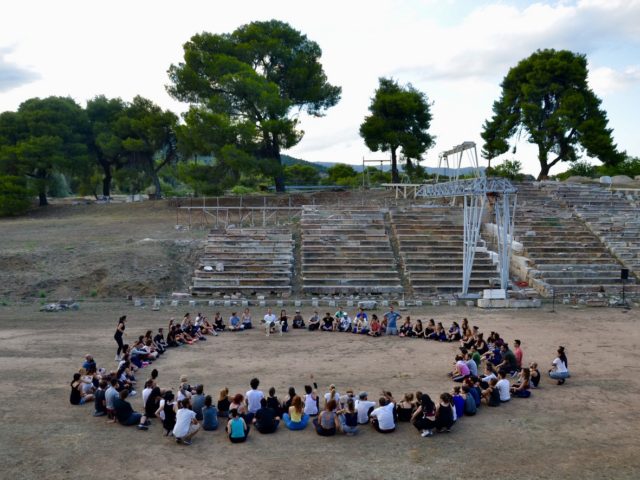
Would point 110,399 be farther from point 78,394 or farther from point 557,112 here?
point 557,112

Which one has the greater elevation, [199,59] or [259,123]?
[199,59]

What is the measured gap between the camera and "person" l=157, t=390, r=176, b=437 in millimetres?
10156

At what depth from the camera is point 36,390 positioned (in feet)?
40.5

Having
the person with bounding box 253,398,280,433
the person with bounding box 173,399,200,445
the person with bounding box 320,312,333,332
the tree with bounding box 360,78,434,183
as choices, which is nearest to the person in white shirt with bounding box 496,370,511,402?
the person with bounding box 253,398,280,433

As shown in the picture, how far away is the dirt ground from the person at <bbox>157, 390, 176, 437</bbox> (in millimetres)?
194

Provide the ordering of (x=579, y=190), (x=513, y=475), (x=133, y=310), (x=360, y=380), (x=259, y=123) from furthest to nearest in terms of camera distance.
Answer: (x=259, y=123) < (x=579, y=190) < (x=133, y=310) < (x=360, y=380) < (x=513, y=475)

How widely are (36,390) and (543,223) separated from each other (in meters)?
27.2

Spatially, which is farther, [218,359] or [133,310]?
[133,310]

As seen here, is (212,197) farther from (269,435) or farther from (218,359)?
(269,435)

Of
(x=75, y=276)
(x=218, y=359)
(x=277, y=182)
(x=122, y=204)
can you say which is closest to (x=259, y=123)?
(x=277, y=182)

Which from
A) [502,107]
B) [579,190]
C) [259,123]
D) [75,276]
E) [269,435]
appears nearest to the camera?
[269,435]

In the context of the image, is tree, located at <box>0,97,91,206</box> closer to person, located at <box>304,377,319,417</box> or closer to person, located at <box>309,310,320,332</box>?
person, located at <box>309,310,320,332</box>

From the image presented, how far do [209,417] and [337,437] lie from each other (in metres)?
2.41

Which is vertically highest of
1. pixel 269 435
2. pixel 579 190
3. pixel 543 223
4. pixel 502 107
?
pixel 502 107
